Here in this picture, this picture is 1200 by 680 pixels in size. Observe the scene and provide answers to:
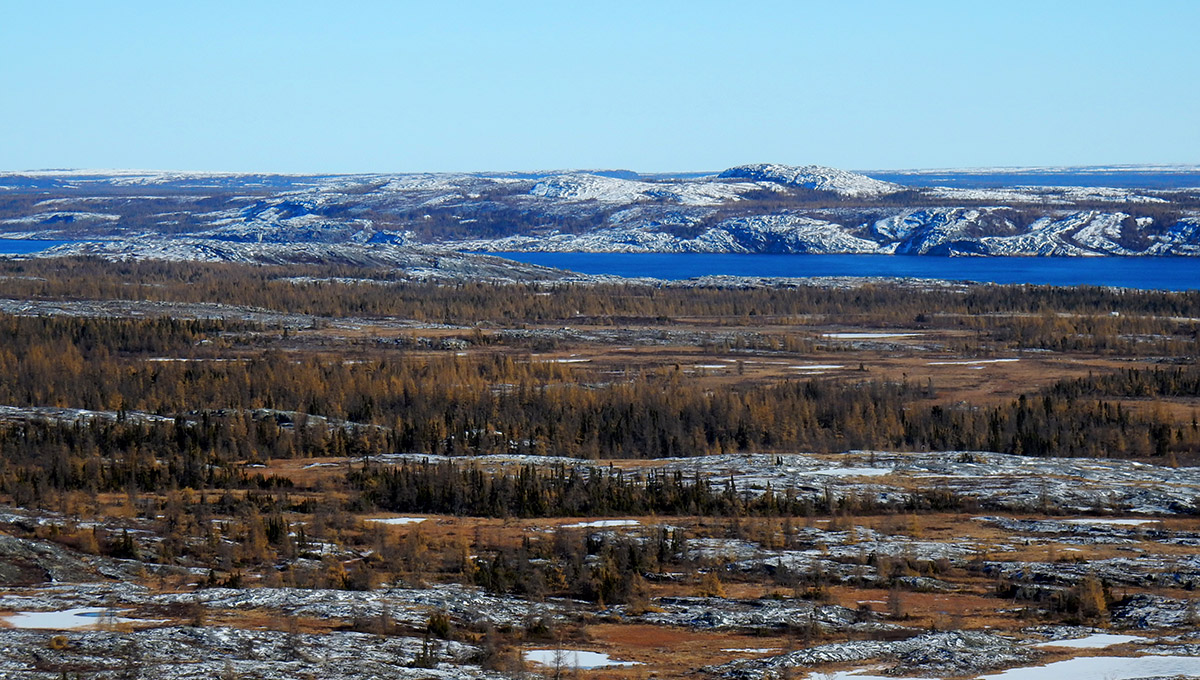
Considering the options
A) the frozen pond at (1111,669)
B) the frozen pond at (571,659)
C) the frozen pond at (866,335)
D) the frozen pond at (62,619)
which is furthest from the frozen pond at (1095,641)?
the frozen pond at (866,335)

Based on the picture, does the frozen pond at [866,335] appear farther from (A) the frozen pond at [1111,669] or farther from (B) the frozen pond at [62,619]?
(B) the frozen pond at [62,619]

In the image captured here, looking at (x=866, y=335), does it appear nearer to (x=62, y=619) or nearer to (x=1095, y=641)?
(x=1095, y=641)

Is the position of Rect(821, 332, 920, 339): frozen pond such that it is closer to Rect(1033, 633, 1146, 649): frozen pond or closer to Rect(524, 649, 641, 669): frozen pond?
Rect(1033, 633, 1146, 649): frozen pond

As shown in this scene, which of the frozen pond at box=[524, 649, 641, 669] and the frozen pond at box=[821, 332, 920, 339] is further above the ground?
the frozen pond at box=[524, 649, 641, 669]

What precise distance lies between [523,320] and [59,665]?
115305 mm

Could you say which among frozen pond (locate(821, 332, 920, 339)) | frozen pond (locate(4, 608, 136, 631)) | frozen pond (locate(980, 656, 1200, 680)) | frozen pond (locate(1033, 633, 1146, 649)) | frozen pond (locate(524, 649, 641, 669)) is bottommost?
frozen pond (locate(821, 332, 920, 339))

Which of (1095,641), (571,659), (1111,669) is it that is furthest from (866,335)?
(571,659)

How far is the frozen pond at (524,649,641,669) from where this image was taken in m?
29.2

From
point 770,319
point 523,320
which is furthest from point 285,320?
point 770,319

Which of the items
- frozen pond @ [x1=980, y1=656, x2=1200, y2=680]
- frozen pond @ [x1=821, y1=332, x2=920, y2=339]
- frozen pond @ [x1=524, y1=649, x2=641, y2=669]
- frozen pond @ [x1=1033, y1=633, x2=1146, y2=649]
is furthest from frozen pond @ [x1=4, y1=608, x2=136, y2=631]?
frozen pond @ [x1=821, y1=332, x2=920, y2=339]

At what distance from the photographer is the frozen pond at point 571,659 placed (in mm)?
29250

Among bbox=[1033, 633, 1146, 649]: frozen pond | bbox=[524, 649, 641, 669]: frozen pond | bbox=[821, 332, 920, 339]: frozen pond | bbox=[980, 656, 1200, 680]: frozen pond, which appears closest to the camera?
bbox=[980, 656, 1200, 680]: frozen pond

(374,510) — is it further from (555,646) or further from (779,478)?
(555,646)

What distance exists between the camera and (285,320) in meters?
134
